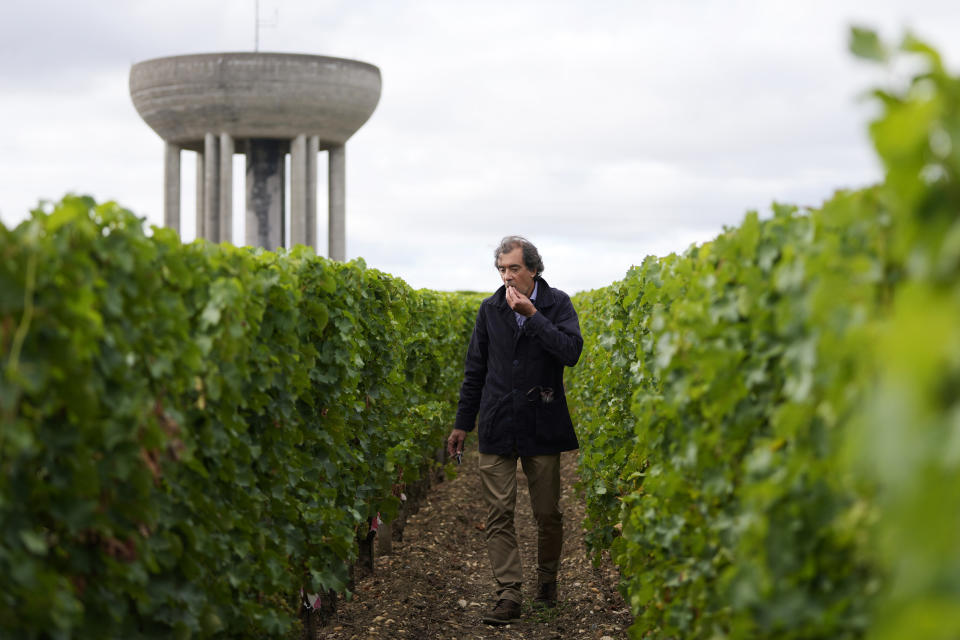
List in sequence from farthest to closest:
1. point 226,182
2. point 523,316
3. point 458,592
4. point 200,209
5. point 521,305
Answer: point 200,209 → point 226,182 → point 458,592 → point 523,316 → point 521,305

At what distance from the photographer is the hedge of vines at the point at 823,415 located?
1.21 m

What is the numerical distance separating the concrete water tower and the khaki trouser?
2629cm

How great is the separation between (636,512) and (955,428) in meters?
3.10

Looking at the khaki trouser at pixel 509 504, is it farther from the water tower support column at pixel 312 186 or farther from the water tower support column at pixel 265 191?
the water tower support column at pixel 312 186

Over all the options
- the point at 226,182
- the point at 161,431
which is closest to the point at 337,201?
the point at 226,182

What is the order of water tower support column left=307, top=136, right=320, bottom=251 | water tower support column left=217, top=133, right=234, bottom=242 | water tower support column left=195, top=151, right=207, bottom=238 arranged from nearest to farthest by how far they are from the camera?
water tower support column left=217, top=133, right=234, bottom=242, water tower support column left=307, top=136, right=320, bottom=251, water tower support column left=195, top=151, right=207, bottom=238

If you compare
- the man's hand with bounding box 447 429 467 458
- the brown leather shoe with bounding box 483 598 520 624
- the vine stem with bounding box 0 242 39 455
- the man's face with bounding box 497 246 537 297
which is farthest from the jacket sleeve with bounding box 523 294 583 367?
A: the vine stem with bounding box 0 242 39 455

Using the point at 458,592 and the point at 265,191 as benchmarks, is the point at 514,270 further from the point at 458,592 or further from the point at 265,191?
the point at 265,191

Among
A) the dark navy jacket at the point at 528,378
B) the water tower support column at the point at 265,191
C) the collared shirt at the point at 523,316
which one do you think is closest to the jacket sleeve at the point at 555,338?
the dark navy jacket at the point at 528,378

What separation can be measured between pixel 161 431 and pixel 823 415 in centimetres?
180

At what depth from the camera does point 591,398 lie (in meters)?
9.33

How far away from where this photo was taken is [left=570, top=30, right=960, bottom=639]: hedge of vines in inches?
47.7

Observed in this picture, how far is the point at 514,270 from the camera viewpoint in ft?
19.5

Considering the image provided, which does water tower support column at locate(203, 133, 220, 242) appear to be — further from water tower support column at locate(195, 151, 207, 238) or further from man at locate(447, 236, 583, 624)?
man at locate(447, 236, 583, 624)
